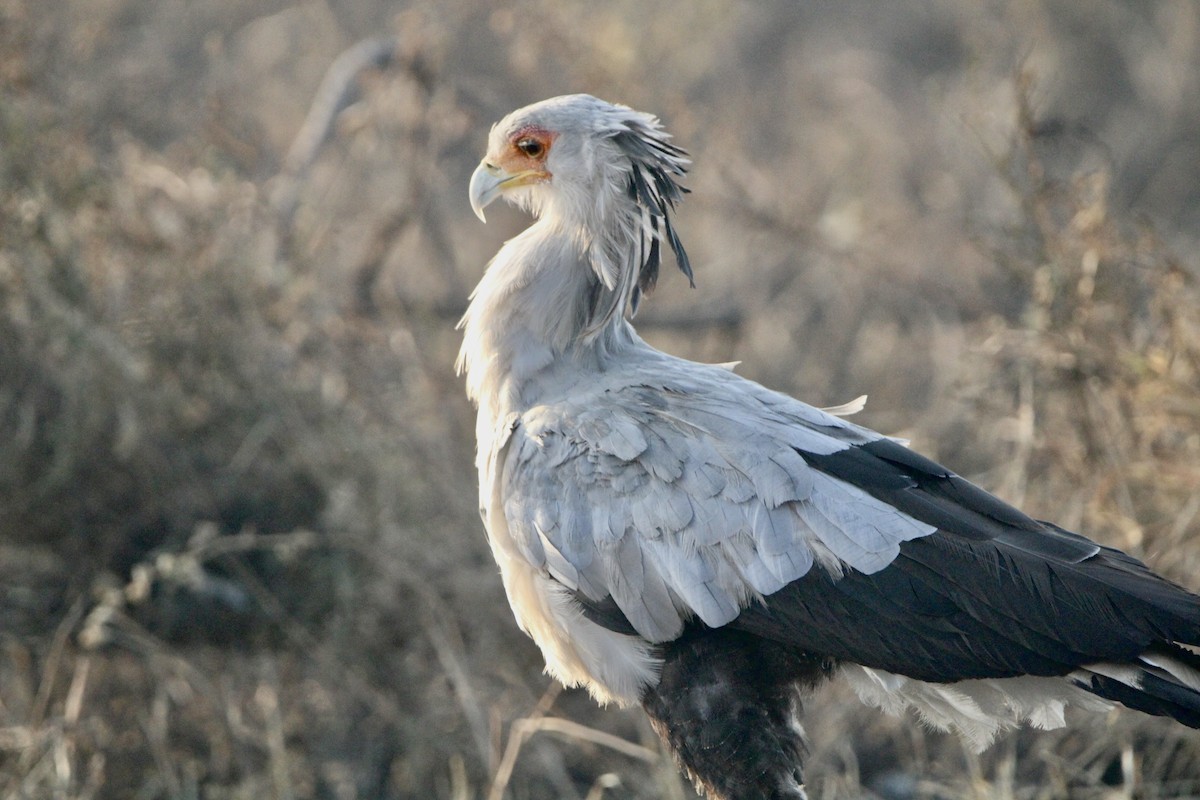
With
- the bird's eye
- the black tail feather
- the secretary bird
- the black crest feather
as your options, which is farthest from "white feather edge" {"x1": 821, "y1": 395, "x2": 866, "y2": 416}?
the bird's eye

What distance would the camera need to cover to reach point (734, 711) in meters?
3.21

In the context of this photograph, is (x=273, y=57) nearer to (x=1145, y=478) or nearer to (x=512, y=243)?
(x=512, y=243)

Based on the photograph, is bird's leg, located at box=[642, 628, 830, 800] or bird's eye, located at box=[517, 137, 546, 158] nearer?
bird's leg, located at box=[642, 628, 830, 800]

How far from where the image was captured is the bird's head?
3752 mm

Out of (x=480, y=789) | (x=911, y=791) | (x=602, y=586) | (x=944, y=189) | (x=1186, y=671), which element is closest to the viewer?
(x=1186, y=671)

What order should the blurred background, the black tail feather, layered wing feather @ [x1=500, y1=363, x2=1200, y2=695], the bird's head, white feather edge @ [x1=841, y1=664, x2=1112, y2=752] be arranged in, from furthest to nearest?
1. the blurred background
2. the bird's head
3. white feather edge @ [x1=841, y1=664, x2=1112, y2=752]
4. layered wing feather @ [x1=500, y1=363, x2=1200, y2=695]
5. the black tail feather

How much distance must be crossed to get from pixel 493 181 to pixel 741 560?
53.1 inches

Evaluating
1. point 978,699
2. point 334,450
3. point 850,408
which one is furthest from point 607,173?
point 334,450

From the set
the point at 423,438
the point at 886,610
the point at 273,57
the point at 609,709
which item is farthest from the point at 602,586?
the point at 273,57

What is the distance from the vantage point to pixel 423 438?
528 centimetres

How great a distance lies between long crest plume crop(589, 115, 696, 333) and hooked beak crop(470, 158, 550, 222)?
0.26 meters

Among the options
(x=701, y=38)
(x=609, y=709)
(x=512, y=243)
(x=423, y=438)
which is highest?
(x=701, y=38)

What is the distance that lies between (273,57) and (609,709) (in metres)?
5.80

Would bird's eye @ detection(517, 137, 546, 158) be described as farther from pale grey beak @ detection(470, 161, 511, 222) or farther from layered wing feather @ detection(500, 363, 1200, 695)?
layered wing feather @ detection(500, 363, 1200, 695)
